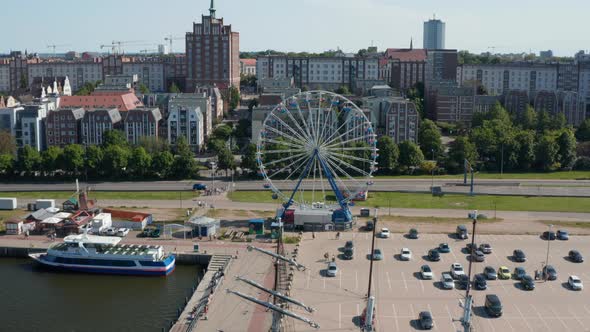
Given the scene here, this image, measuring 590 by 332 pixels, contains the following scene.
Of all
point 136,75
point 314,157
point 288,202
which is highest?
point 136,75

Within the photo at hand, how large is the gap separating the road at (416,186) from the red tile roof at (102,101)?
19.7m

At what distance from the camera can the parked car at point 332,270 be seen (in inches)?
1224

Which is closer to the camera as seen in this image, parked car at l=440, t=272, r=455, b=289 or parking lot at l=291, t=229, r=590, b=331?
parking lot at l=291, t=229, r=590, b=331

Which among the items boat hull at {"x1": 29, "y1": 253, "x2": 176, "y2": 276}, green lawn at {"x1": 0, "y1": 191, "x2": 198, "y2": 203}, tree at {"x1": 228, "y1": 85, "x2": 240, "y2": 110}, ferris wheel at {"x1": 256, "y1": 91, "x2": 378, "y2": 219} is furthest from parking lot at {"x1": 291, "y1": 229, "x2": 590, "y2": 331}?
tree at {"x1": 228, "y1": 85, "x2": 240, "y2": 110}

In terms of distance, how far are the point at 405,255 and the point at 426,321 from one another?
851cm

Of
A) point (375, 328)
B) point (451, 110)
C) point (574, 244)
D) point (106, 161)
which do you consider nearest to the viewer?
point (375, 328)

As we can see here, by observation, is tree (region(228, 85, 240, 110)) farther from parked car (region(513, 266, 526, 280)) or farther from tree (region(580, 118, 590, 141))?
parked car (region(513, 266, 526, 280))

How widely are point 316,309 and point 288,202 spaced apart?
1361cm

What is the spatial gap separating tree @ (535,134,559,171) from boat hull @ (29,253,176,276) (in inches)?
1460

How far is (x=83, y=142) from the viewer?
66875 mm

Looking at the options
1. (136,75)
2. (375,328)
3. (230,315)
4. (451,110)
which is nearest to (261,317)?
(230,315)

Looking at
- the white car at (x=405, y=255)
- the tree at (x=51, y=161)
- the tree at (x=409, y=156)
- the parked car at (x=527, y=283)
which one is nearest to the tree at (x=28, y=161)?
the tree at (x=51, y=161)

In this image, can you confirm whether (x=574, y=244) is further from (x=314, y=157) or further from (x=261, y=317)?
(x=261, y=317)

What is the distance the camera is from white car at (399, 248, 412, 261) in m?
33.5
